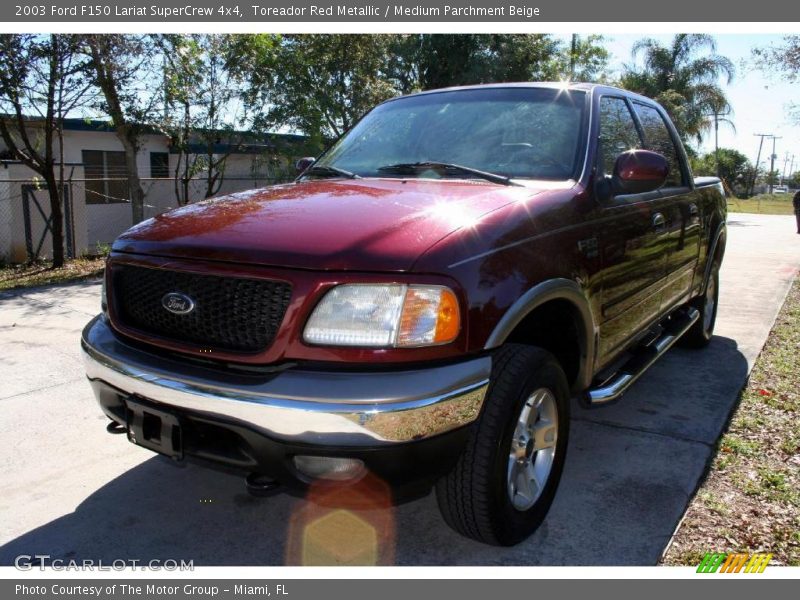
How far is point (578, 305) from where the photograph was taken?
2924 mm

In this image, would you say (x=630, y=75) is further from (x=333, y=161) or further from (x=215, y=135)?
(x=333, y=161)

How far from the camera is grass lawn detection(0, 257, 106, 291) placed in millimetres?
9250

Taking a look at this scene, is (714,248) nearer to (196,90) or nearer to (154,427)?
(154,427)

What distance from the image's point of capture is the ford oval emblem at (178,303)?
8.03 feet

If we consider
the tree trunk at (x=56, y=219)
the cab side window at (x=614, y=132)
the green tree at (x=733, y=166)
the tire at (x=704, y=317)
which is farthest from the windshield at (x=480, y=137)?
the green tree at (x=733, y=166)

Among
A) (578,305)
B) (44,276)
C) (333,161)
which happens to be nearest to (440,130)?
(333,161)

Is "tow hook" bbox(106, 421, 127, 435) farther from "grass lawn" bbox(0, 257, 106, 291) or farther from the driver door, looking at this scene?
"grass lawn" bbox(0, 257, 106, 291)

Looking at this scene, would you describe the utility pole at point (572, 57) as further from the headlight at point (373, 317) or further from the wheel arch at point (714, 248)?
the headlight at point (373, 317)

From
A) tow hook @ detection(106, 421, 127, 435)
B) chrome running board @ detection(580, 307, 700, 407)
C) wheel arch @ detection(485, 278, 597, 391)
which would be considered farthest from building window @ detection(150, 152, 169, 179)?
wheel arch @ detection(485, 278, 597, 391)

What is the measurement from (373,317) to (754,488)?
2.27m

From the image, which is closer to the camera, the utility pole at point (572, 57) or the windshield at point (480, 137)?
the windshield at point (480, 137)

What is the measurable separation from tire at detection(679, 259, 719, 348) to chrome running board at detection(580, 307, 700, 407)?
13.8 inches

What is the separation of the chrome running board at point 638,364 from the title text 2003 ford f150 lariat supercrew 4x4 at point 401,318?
0.9 inches

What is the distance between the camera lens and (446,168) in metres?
3.23
